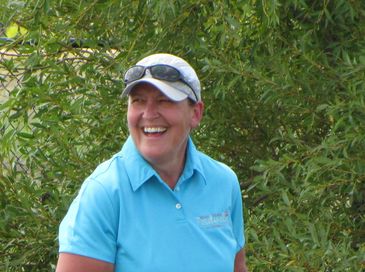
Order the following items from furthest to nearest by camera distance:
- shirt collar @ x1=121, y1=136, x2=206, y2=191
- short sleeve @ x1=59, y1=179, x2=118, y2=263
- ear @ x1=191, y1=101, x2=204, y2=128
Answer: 1. ear @ x1=191, y1=101, x2=204, y2=128
2. shirt collar @ x1=121, y1=136, x2=206, y2=191
3. short sleeve @ x1=59, y1=179, x2=118, y2=263

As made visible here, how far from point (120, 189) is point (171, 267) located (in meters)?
0.25

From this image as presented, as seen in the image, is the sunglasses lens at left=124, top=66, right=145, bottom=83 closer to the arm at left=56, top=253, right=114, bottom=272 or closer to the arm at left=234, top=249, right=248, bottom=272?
the arm at left=56, top=253, right=114, bottom=272

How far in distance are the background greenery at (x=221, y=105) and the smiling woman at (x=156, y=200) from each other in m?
1.34

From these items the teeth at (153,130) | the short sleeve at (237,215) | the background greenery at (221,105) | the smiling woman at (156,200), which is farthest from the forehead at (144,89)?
the background greenery at (221,105)

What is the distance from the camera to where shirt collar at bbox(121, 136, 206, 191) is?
3.02 metres

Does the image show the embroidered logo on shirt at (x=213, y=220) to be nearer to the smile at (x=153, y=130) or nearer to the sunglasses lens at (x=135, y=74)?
the smile at (x=153, y=130)

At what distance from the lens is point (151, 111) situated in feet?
10.3

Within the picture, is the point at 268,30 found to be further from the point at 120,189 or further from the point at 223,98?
the point at 120,189

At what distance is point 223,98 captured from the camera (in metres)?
4.91

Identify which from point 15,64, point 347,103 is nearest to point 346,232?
point 347,103

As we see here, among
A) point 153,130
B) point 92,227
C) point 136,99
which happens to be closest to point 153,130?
point 153,130

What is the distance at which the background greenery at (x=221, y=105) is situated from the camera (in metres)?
4.64

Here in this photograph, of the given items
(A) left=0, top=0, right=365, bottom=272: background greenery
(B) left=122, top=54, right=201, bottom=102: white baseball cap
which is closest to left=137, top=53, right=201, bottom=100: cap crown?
(B) left=122, top=54, right=201, bottom=102: white baseball cap

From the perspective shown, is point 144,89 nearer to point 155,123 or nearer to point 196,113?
point 155,123
